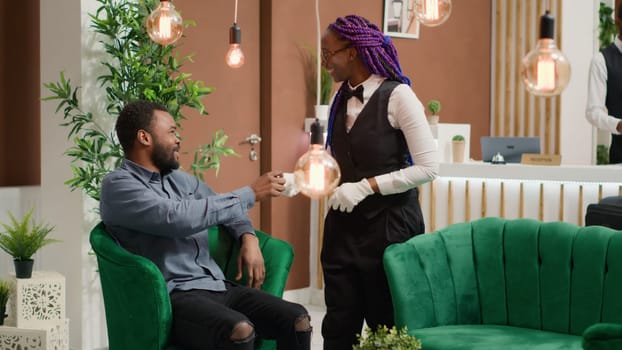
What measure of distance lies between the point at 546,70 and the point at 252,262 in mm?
1573

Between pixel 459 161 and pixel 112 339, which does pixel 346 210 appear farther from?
pixel 459 161

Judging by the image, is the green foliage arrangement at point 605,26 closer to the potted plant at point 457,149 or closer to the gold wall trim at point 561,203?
the potted plant at point 457,149

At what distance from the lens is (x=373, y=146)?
314cm

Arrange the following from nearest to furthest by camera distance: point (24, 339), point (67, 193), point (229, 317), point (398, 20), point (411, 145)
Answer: point (229, 317) < point (411, 145) < point (24, 339) < point (67, 193) < point (398, 20)

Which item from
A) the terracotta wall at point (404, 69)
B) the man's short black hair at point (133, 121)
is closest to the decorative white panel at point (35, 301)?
the man's short black hair at point (133, 121)

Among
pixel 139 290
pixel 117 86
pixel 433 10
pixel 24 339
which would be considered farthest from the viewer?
pixel 117 86

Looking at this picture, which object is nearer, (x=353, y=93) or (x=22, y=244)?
(x=353, y=93)

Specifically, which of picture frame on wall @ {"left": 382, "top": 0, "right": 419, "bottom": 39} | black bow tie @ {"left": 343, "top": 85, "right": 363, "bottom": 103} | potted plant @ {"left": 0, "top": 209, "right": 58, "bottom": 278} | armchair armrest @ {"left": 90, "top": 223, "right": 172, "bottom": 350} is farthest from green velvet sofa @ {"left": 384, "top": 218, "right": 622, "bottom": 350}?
picture frame on wall @ {"left": 382, "top": 0, "right": 419, "bottom": 39}

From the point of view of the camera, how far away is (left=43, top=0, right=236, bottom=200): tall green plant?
4.46m

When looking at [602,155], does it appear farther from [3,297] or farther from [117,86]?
[3,297]

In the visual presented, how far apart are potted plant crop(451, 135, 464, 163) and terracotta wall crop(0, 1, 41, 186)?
2.57 metres

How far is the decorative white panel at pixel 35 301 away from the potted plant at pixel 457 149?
2536 millimetres

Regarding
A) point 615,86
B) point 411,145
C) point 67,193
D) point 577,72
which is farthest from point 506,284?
point 577,72

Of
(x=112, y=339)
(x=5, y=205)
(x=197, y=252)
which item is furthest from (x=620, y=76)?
(x=5, y=205)
